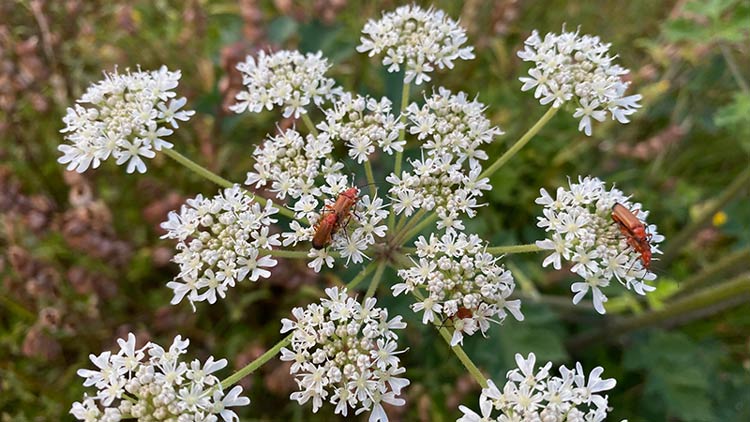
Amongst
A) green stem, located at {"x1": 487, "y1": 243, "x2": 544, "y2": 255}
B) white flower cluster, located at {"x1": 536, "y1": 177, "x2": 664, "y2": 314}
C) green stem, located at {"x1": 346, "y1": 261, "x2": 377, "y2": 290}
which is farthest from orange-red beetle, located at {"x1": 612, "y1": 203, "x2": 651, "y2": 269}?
green stem, located at {"x1": 346, "y1": 261, "x2": 377, "y2": 290}

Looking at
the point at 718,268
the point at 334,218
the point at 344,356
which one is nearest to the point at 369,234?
the point at 334,218

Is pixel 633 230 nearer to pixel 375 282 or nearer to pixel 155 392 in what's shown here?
pixel 375 282

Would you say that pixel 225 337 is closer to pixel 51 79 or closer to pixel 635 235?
pixel 51 79

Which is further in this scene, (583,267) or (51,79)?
(51,79)

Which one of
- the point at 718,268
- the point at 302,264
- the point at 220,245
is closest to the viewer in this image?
the point at 220,245

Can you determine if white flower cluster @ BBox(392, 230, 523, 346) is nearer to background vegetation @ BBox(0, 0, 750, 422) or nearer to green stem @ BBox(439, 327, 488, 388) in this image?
green stem @ BBox(439, 327, 488, 388)

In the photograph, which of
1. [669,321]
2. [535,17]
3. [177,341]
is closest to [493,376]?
[669,321]

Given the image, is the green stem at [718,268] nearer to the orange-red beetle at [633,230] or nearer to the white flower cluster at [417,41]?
the orange-red beetle at [633,230]

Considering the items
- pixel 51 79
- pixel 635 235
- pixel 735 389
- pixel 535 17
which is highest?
pixel 535 17
